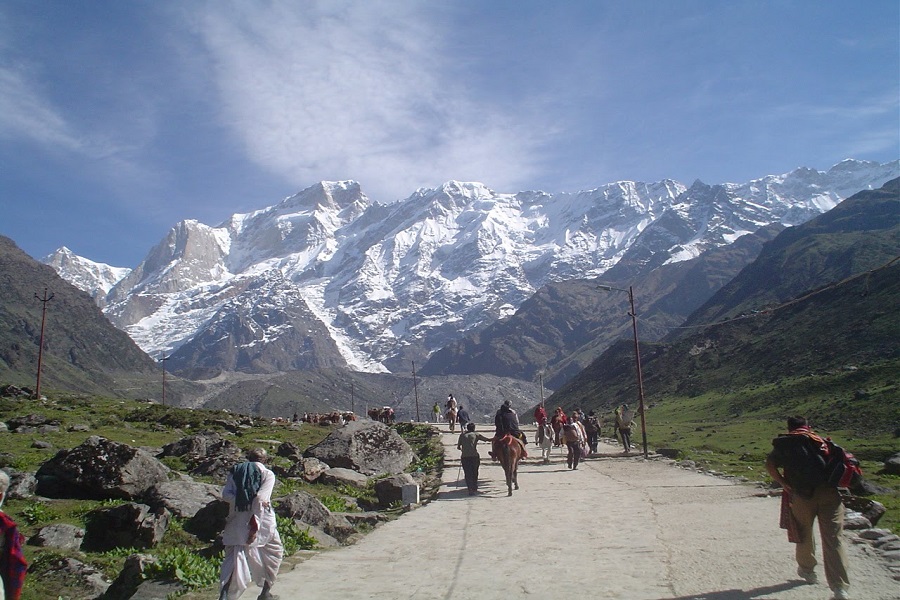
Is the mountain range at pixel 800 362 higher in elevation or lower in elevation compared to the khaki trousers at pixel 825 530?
higher

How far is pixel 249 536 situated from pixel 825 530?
275 inches

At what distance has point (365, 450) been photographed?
2328 cm

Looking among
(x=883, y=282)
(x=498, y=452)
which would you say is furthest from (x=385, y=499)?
(x=883, y=282)

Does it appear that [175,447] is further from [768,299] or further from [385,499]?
[768,299]

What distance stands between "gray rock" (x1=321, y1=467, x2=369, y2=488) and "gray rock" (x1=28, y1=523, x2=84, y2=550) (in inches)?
303

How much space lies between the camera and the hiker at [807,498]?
8.06 m

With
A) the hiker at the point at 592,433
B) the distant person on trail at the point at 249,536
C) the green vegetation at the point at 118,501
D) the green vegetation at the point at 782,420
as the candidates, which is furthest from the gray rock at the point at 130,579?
the hiker at the point at 592,433

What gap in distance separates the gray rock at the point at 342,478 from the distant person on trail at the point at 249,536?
34.1 ft

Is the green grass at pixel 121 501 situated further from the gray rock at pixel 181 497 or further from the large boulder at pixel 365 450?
the large boulder at pixel 365 450

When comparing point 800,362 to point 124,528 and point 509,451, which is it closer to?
point 509,451

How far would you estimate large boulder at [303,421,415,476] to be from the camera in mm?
22219

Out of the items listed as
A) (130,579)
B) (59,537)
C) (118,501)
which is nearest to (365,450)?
(118,501)

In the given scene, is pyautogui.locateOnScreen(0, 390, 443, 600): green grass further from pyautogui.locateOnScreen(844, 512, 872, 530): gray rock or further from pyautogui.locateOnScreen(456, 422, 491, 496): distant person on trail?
pyautogui.locateOnScreen(844, 512, 872, 530): gray rock

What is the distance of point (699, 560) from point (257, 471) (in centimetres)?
625
